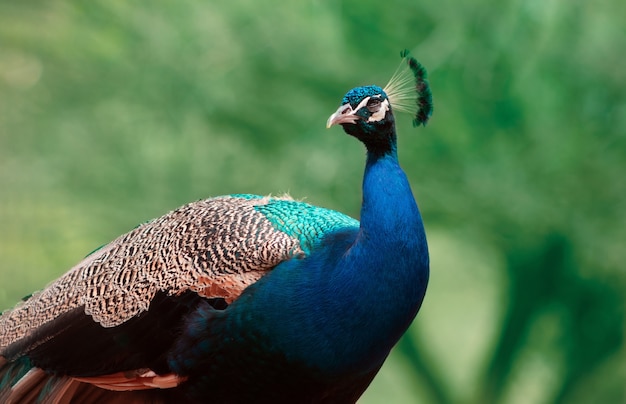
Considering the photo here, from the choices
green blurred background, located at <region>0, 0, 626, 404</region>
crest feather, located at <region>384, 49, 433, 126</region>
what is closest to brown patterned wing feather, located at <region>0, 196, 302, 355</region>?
crest feather, located at <region>384, 49, 433, 126</region>

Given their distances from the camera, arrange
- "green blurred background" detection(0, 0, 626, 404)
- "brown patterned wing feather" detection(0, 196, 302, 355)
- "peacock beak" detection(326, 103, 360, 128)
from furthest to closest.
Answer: "green blurred background" detection(0, 0, 626, 404) < "brown patterned wing feather" detection(0, 196, 302, 355) < "peacock beak" detection(326, 103, 360, 128)

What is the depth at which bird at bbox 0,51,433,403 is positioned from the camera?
1.86 m

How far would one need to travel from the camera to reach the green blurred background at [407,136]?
13.1 feet

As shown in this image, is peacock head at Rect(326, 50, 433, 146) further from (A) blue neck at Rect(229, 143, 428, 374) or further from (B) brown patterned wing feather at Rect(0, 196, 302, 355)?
(B) brown patterned wing feather at Rect(0, 196, 302, 355)

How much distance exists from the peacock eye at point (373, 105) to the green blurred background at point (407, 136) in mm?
2033

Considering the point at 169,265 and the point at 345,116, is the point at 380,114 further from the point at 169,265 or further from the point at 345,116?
the point at 169,265

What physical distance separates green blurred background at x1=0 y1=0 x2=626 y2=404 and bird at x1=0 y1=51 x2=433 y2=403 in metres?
1.85

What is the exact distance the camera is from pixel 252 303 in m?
1.91

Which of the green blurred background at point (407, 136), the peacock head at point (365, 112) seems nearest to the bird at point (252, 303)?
the peacock head at point (365, 112)

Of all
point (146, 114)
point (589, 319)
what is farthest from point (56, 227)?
point (589, 319)

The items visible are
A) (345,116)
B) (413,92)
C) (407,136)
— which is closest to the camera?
(345,116)

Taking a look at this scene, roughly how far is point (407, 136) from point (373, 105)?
2206 millimetres

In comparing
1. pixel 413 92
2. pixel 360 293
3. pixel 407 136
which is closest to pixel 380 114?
pixel 413 92

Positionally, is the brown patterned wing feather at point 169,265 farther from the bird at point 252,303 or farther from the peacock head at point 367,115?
the peacock head at point 367,115
